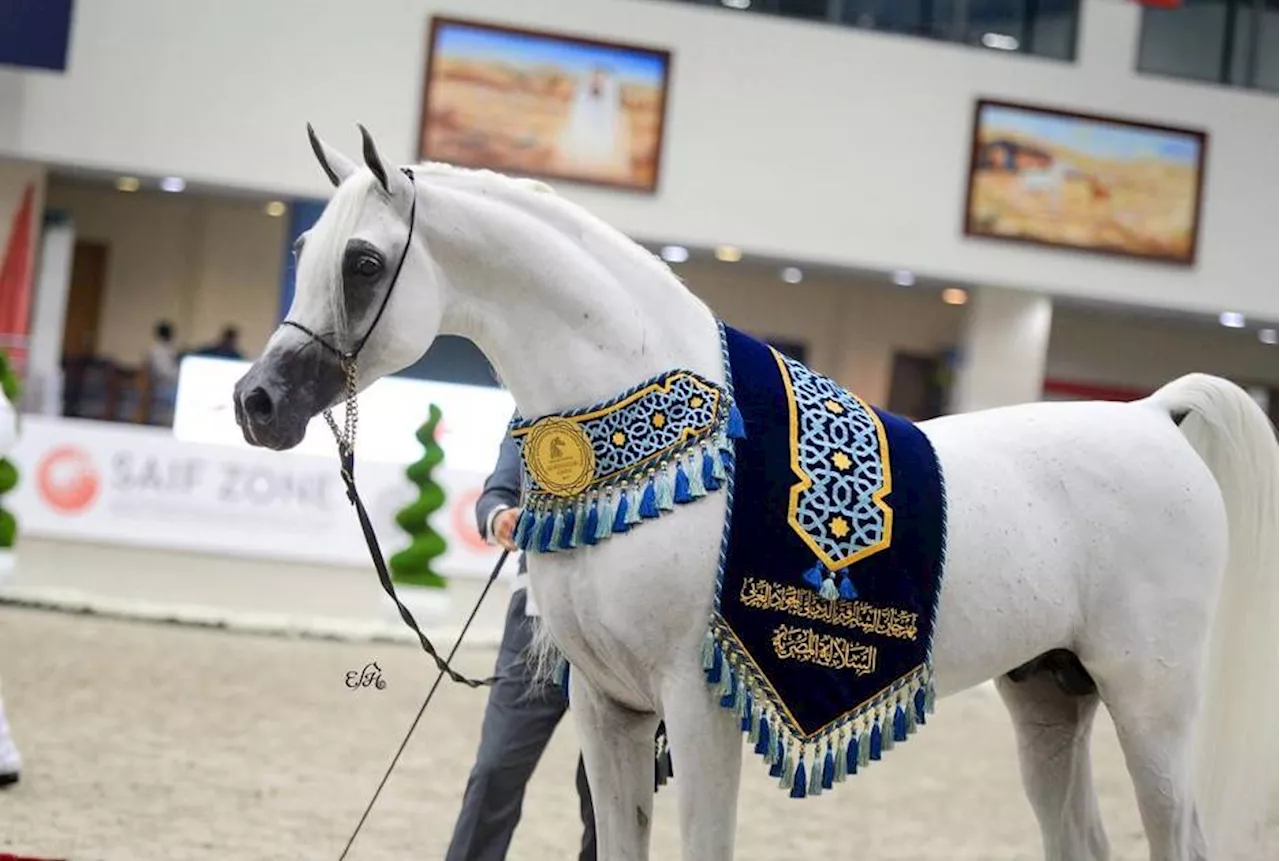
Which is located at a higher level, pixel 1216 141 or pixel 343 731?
pixel 1216 141

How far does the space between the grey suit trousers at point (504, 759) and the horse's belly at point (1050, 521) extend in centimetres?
117

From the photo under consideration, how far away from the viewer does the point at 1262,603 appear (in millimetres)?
3367

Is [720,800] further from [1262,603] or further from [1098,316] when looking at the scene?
[1098,316]

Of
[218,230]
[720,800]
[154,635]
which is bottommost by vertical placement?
[154,635]

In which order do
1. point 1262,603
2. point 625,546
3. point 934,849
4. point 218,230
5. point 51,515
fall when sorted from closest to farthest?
point 625,546 → point 1262,603 → point 934,849 → point 51,515 → point 218,230

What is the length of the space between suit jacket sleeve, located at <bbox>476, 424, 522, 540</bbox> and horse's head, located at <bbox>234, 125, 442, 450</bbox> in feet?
3.81

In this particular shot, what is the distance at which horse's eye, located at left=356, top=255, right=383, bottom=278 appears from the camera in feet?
8.29

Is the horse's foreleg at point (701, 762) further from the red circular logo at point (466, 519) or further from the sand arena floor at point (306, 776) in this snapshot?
the red circular logo at point (466, 519)

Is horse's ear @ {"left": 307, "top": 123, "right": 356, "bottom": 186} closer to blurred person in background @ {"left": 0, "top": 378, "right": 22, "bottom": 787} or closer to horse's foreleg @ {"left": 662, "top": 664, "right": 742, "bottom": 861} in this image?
horse's foreleg @ {"left": 662, "top": 664, "right": 742, "bottom": 861}

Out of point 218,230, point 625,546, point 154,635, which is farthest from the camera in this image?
point 218,230

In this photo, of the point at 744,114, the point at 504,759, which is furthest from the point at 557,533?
the point at 744,114

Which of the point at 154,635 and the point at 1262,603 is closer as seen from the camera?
the point at 1262,603

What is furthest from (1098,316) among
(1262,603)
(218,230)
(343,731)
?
(1262,603)

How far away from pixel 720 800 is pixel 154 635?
699 cm
